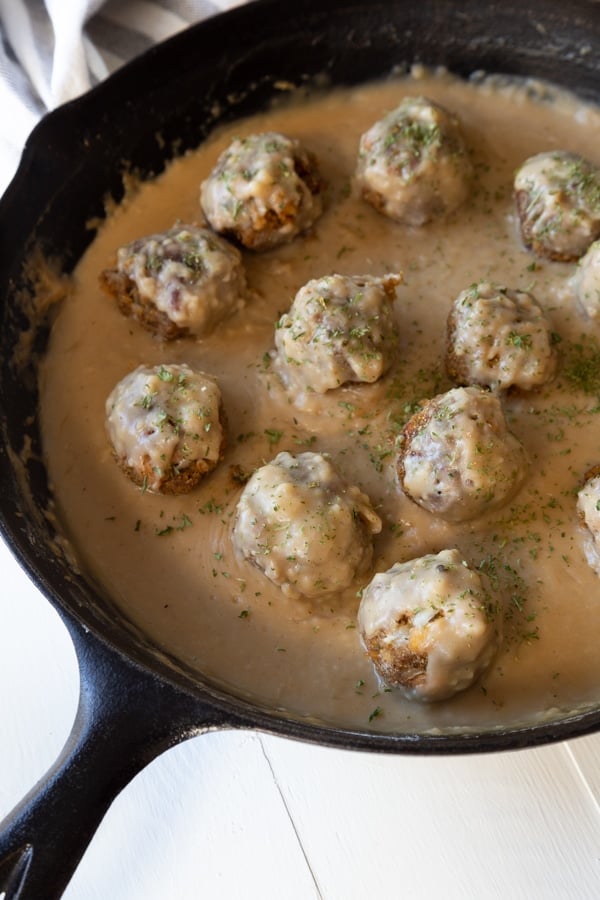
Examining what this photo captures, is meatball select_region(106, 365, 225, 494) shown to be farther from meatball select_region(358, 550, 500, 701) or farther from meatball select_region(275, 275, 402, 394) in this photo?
meatball select_region(358, 550, 500, 701)

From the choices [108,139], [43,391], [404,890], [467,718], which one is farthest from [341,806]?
[108,139]

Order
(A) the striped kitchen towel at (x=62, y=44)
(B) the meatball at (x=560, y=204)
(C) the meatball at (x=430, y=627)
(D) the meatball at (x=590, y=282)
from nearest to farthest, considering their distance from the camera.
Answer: (C) the meatball at (x=430, y=627)
(D) the meatball at (x=590, y=282)
(B) the meatball at (x=560, y=204)
(A) the striped kitchen towel at (x=62, y=44)

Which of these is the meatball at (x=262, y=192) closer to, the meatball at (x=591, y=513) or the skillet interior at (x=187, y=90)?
the skillet interior at (x=187, y=90)

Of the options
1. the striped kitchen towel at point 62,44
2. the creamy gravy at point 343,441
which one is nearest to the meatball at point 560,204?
the creamy gravy at point 343,441

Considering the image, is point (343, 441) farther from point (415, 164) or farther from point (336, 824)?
point (336, 824)

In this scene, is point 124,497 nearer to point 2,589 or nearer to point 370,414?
point 2,589

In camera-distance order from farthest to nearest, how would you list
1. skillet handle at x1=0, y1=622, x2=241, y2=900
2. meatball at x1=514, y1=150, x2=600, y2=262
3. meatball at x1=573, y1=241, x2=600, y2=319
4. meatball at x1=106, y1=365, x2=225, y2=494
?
1. meatball at x1=514, y1=150, x2=600, y2=262
2. meatball at x1=573, y1=241, x2=600, y2=319
3. meatball at x1=106, y1=365, x2=225, y2=494
4. skillet handle at x1=0, y1=622, x2=241, y2=900

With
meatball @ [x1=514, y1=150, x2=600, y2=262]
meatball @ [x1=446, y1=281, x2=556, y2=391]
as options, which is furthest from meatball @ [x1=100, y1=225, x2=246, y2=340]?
meatball @ [x1=514, y1=150, x2=600, y2=262]
